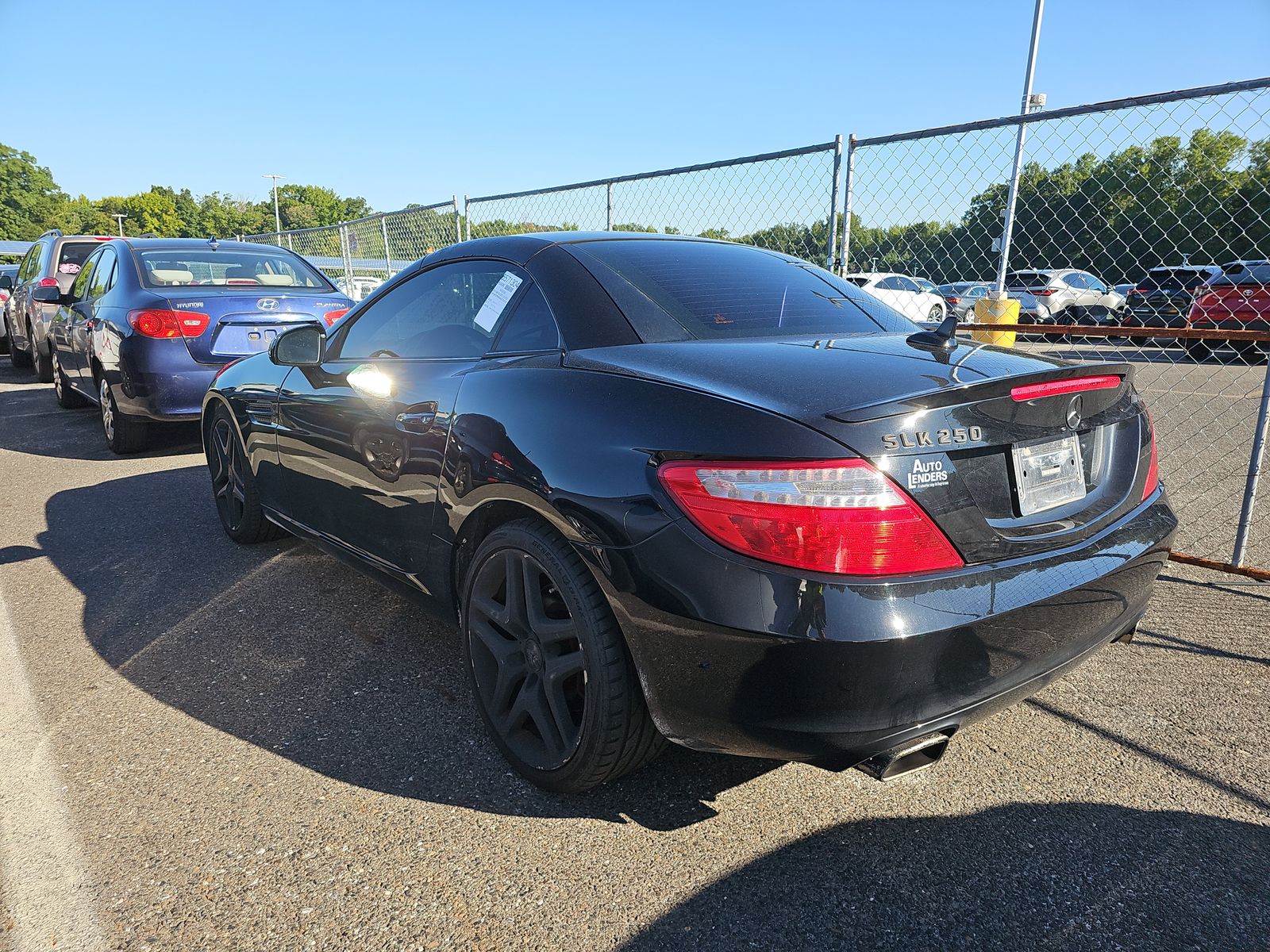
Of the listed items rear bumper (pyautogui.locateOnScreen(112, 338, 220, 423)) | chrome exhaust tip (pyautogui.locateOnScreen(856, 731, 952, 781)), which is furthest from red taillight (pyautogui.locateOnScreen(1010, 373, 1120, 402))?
rear bumper (pyautogui.locateOnScreen(112, 338, 220, 423))

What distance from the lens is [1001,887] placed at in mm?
1932

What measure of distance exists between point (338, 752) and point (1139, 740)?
2.35m

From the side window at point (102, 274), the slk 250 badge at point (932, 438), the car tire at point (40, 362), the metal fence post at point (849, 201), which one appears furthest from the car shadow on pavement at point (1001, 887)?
the car tire at point (40, 362)

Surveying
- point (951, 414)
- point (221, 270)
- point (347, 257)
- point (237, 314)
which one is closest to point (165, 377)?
point (237, 314)

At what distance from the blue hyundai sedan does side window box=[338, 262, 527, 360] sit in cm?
237

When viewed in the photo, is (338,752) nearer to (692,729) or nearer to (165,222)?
(692,729)

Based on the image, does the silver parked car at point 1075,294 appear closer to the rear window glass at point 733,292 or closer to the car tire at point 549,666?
the rear window glass at point 733,292

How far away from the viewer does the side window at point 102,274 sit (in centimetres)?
693

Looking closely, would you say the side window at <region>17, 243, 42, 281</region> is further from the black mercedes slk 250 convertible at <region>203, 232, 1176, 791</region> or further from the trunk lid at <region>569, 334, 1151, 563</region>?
the trunk lid at <region>569, 334, 1151, 563</region>

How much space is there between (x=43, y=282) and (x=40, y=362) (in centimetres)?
129

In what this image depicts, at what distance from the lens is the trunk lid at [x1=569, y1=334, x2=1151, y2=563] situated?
1.77m

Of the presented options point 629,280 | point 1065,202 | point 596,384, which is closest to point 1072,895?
point 596,384

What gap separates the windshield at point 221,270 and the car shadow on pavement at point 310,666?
8.10 feet

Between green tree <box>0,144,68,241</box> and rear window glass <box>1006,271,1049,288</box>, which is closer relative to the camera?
rear window glass <box>1006,271,1049,288</box>
